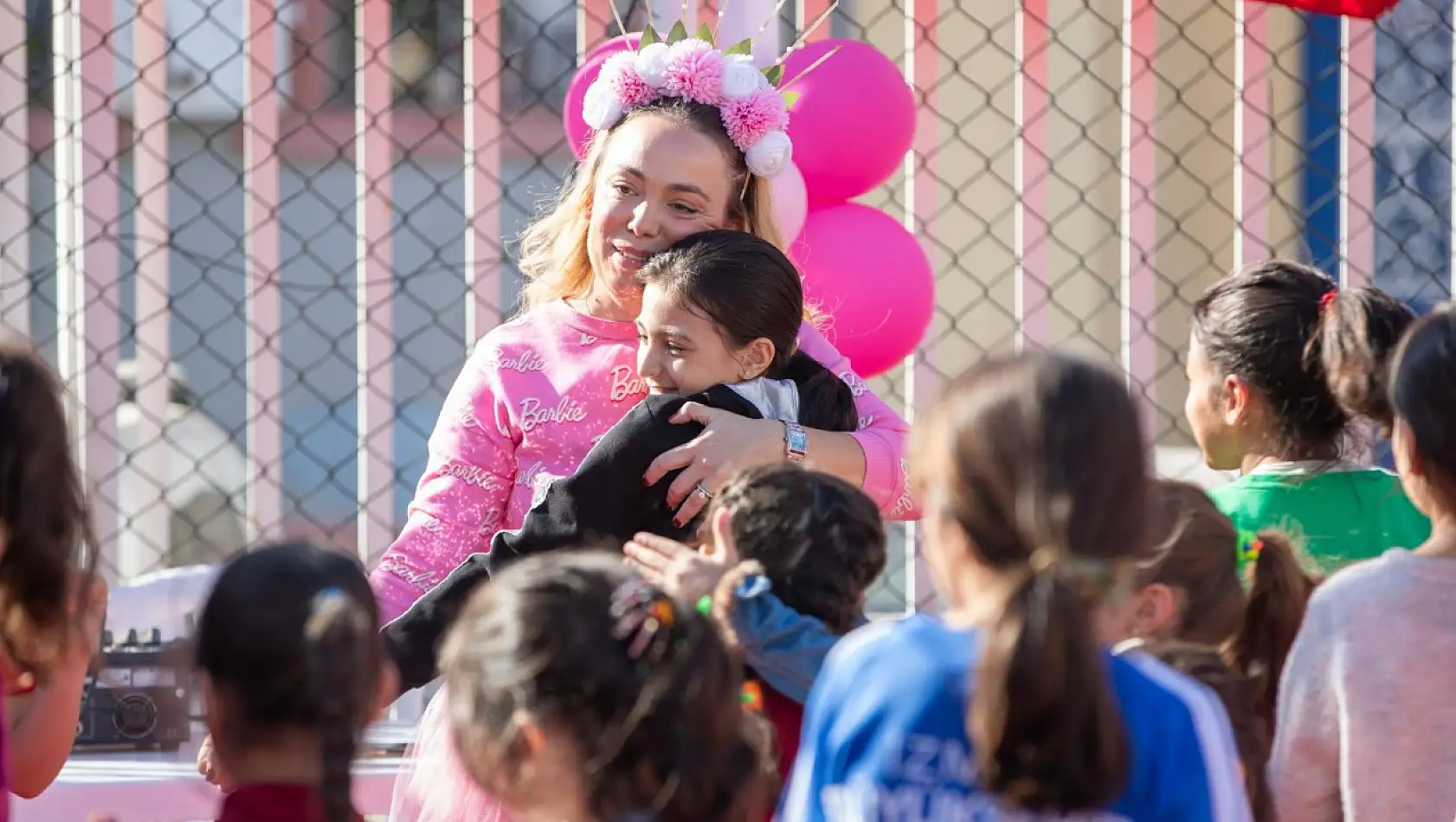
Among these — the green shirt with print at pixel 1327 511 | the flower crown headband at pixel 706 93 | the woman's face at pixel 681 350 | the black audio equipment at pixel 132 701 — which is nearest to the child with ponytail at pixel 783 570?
the woman's face at pixel 681 350

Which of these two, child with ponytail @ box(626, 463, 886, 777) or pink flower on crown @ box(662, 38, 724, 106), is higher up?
pink flower on crown @ box(662, 38, 724, 106)

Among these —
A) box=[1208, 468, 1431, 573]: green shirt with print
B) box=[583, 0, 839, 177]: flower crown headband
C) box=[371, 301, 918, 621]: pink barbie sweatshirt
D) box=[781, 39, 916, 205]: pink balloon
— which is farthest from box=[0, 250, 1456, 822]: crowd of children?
box=[781, 39, 916, 205]: pink balloon

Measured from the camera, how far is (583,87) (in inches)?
101

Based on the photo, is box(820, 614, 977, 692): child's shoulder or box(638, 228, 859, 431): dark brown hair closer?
box(820, 614, 977, 692): child's shoulder

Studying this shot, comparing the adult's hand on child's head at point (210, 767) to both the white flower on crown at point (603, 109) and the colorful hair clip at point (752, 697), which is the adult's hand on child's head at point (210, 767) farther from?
the white flower on crown at point (603, 109)

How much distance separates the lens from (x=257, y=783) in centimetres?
125

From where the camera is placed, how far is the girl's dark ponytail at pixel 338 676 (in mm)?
1201

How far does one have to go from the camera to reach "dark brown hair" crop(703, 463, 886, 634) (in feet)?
5.01

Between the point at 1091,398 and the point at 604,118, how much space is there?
3.88 ft

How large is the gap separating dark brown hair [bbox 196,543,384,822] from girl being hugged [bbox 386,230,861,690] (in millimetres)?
530

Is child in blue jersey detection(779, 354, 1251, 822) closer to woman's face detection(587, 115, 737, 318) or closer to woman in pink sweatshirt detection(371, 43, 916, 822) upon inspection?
woman in pink sweatshirt detection(371, 43, 916, 822)

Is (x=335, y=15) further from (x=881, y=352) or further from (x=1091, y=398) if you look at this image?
(x=1091, y=398)

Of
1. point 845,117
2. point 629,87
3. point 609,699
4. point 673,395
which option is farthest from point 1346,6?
point 609,699

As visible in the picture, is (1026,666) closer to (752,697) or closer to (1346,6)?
(752,697)
